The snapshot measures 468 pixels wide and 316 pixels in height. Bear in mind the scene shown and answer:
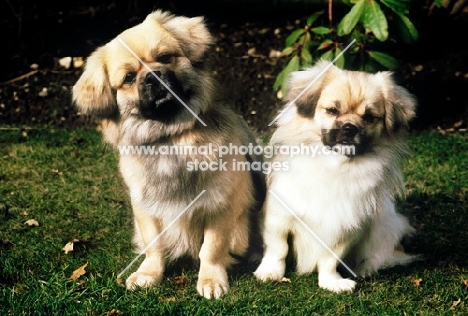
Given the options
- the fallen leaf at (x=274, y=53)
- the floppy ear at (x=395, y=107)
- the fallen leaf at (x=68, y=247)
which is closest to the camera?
the floppy ear at (x=395, y=107)

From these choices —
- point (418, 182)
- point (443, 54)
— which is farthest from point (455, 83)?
point (418, 182)

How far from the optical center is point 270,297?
2.60 meters

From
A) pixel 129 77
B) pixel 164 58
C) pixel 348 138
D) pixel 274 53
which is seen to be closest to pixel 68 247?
pixel 129 77

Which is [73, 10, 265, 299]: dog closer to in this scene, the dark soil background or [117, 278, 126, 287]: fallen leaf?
[117, 278, 126, 287]: fallen leaf

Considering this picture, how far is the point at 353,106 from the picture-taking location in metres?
2.55

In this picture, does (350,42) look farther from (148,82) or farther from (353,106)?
(148,82)

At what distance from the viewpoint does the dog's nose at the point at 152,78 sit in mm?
2419

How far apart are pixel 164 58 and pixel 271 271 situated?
3.61ft

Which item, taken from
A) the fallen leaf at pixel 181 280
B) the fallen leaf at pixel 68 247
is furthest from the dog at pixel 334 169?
the fallen leaf at pixel 68 247

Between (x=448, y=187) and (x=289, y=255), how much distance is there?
163 centimetres

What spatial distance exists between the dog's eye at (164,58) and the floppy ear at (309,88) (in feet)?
2.00

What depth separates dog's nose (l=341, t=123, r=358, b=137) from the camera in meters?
2.48

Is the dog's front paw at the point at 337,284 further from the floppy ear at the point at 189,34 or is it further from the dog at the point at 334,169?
the floppy ear at the point at 189,34

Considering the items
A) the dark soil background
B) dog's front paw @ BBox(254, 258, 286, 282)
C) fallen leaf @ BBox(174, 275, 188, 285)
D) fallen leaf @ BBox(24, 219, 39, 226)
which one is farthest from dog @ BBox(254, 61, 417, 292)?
the dark soil background
